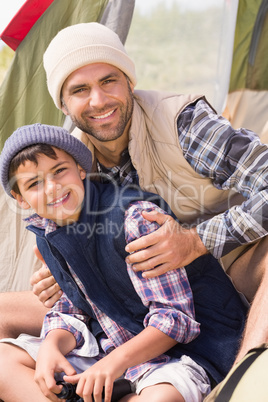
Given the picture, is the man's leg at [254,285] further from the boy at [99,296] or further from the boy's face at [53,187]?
the boy's face at [53,187]

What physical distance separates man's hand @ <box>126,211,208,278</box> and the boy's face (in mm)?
216

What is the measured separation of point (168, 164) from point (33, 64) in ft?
3.08

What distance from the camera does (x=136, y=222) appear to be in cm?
151

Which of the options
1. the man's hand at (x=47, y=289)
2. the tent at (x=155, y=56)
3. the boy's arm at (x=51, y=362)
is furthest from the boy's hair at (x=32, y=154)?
the tent at (x=155, y=56)

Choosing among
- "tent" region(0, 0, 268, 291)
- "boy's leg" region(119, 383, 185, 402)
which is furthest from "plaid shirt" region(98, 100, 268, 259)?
"tent" region(0, 0, 268, 291)

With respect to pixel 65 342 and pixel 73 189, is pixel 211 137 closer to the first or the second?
pixel 73 189

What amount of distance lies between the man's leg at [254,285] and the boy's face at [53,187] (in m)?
0.54

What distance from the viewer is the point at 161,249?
4.97ft

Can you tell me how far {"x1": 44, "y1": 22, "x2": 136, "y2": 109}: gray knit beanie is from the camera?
1.77m

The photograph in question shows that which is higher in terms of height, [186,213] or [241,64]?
[241,64]

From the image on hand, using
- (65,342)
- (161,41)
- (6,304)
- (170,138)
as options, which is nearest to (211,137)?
(170,138)

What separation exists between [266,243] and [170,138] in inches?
17.3

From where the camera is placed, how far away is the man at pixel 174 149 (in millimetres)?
1639

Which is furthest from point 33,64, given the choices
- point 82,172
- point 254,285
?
point 254,285
